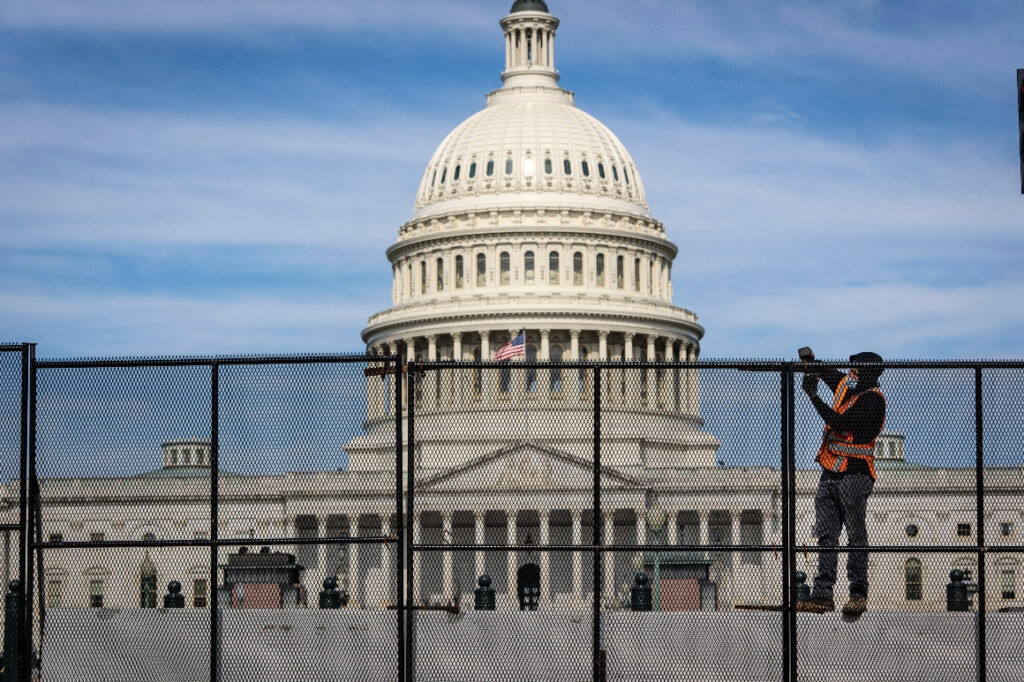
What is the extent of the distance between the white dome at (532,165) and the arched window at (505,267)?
12.0 feet

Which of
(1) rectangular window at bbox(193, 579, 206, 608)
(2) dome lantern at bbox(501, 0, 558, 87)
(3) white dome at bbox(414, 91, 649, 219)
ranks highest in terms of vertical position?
(2) dome lantern at bbox(501, 0, 558, 87)

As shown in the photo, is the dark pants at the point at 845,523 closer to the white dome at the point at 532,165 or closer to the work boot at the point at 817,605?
the work boot at the point at 817,605

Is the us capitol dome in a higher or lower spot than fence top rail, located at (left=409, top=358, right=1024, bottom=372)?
higher

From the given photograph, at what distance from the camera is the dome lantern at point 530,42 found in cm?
15112

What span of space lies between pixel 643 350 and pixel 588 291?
5481 millimetres

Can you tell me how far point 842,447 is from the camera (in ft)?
89.7

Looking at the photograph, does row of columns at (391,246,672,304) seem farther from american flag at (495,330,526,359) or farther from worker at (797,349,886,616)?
worker at (797,349,886,616)

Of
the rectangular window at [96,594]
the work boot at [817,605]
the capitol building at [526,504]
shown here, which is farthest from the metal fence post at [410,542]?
the work boot at [817,605]

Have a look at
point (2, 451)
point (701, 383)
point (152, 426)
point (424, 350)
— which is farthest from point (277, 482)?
point (424, 350)

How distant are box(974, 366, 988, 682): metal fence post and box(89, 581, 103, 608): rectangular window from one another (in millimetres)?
11685

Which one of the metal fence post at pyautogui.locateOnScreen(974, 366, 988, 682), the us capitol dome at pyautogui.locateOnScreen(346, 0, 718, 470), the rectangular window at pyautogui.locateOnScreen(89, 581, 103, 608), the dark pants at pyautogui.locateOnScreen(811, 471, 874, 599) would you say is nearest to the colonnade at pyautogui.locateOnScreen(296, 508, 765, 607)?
the dark pants at pyautogui.locateOnScreen(811, 471, 874, 599)

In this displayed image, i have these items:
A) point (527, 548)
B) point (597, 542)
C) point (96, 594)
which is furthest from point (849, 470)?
point (96, 594)

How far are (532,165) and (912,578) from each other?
11206 cm

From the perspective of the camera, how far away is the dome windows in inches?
5600
